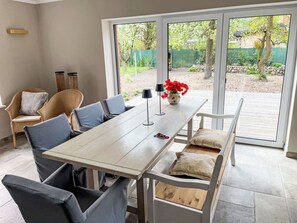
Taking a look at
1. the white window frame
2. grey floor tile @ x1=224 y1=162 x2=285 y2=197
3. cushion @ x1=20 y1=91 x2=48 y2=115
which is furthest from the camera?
cushion @ x1=20 y1=91 x2=48 y2=115

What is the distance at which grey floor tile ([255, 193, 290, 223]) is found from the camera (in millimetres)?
2035

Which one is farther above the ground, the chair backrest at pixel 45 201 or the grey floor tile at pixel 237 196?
the chair backrest at pixel 45 201

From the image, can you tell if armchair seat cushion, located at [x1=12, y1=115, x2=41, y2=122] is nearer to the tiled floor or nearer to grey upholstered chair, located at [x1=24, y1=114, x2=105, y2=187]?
the tiled floor

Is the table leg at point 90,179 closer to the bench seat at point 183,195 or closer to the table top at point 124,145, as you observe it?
the table top at point 124,145

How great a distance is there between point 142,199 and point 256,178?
1.61m

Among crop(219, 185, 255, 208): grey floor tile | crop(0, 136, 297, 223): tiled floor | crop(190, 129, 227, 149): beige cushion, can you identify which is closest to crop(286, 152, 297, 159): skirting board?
crop(0, 136, 297, 223): tiled floor

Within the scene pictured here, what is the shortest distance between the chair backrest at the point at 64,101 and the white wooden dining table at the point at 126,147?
1.68 meters

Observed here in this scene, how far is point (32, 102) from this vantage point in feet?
12.7

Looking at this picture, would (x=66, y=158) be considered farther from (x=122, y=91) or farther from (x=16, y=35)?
(x=16, y=35)

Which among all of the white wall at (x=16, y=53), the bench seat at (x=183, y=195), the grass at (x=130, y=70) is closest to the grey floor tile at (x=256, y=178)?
the bench seat at (x=183, y=195)

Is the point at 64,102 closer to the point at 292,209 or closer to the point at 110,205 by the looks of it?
the point at 110,205

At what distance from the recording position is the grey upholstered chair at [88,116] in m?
2.65

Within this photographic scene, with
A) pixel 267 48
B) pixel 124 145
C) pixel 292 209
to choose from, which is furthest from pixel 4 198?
pixel 267 48

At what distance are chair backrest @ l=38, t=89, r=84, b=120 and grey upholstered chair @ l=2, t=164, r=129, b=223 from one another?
8.38 ft
